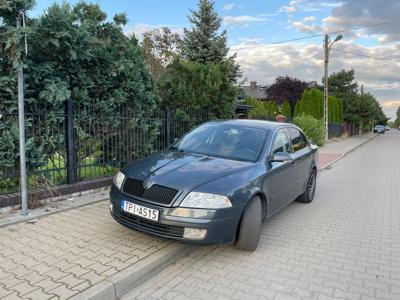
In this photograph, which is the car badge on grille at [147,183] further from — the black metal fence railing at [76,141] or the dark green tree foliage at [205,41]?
the dark green tree foliage at [205,41]

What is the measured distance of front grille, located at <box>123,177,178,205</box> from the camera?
12.5 feet

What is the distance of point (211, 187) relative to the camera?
383cm

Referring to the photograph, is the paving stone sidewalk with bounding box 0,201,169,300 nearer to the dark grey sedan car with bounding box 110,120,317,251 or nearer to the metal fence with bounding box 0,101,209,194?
the dark grey sedan car with bounding box 110,120,317,251

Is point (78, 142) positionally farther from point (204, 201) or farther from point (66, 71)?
point (204, 201)

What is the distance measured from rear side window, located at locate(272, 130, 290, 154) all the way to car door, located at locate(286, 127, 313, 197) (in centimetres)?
23

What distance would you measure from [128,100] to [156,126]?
0.99 meters

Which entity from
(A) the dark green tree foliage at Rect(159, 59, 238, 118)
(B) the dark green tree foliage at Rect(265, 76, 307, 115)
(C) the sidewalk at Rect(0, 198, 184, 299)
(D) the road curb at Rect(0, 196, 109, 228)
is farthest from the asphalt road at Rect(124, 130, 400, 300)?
(B) the dark green tree foliage at Rect(265, 76, 307, 115)

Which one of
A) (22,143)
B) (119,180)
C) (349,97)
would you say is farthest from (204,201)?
(349,97)

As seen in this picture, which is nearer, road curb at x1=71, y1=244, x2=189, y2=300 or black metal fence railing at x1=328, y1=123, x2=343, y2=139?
road curb at x1=71, y1=244, x2=189, y2=300

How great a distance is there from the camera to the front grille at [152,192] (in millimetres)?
3807

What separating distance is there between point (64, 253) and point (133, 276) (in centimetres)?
93

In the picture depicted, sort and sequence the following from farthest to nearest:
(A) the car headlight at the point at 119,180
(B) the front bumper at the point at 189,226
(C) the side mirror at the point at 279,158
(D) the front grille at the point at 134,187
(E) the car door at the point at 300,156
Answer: (E) the car door at the point at 300,156, (C) the side mirror at the point at 279,158, (A) the car headlight at the point at 119,180, (D) the front grille at the point at 134,187, (B) the front bumper at the point at 189,226

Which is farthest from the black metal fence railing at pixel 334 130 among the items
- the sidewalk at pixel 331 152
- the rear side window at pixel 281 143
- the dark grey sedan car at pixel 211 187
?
the dark grey sedan car at pixel 211 187

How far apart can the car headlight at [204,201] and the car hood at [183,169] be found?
0.38ft
